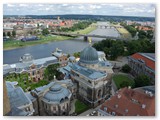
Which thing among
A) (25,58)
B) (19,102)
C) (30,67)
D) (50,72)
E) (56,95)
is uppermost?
(25,58)

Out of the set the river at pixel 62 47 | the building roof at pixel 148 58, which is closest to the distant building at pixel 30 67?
the river at pixel 62 47

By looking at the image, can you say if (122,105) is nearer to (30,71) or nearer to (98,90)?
(98,90)

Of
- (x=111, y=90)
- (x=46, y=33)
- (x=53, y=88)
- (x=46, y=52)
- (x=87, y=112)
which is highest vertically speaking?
(x=46, y=33)

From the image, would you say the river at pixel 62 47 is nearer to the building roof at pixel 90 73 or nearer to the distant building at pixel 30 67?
the distant building at pixel 30 67

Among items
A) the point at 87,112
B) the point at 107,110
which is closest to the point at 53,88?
the point at 87,112

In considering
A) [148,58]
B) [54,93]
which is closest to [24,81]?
[54,93]

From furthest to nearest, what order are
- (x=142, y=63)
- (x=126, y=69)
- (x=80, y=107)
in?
1. (x=126, y=69)
2. (x=142, y=63)
3. (x=80, y=107)

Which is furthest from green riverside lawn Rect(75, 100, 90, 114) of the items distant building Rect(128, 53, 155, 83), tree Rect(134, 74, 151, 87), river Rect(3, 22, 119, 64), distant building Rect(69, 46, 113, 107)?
river Rect(3, 22, 119, 64)

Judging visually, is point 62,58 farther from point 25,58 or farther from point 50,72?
point 25,58
